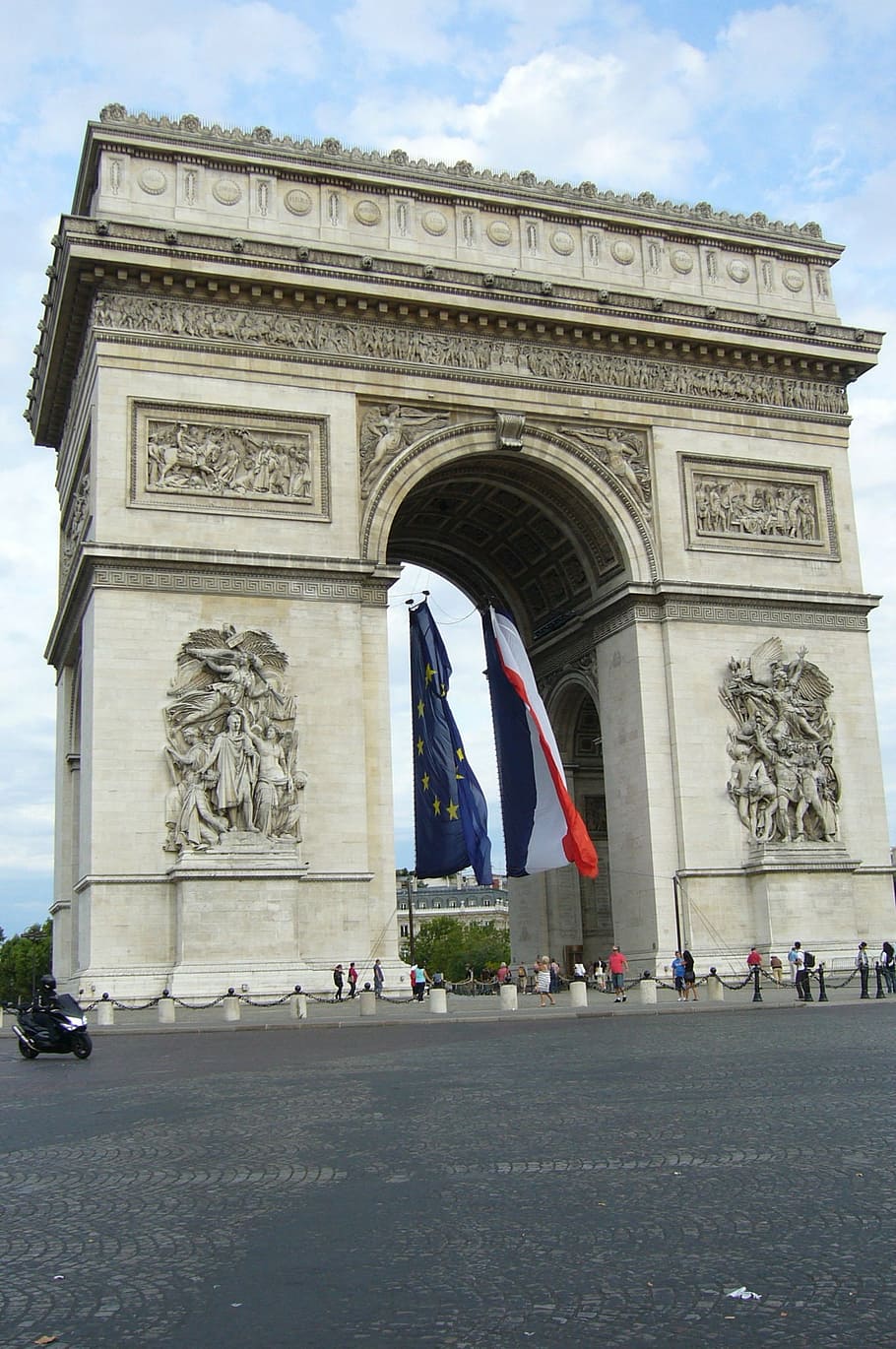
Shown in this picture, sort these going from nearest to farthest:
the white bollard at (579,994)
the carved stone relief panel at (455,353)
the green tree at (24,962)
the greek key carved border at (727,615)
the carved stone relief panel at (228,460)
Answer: the white bollard at (579,994), the carved stone relief panel at (228,460), the carved stone relief panel at (455,353), the greek key carved border at (727,615), the green tree at (24,962)

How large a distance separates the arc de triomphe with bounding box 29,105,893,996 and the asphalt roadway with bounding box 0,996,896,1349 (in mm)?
13665

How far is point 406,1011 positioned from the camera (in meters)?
25.0

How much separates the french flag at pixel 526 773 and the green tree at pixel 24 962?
49.3m

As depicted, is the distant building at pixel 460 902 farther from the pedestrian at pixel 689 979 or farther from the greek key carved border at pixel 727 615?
the pedestrian at pixel 689 979

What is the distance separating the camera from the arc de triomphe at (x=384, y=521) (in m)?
26.7

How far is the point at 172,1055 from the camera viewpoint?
1672cm

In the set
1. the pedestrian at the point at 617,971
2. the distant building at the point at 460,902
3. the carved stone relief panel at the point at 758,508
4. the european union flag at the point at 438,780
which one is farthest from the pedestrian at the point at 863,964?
the distant building at the point at 460,902

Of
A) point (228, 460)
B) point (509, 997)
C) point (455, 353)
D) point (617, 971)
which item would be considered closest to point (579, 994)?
point (509, 997)

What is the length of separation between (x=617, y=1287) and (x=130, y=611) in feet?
76.4

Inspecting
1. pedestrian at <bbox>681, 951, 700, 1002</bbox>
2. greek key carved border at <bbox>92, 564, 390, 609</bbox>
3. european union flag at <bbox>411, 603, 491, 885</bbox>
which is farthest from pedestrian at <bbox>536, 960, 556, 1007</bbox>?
greek key carved border at <bbox>92, 564, 390, 609</bbox>

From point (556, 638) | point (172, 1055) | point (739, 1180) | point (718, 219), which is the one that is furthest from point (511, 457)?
point (739, 1180)

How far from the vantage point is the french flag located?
101ft

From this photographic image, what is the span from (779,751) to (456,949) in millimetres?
72749

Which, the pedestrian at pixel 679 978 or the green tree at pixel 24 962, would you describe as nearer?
the pedestrian at pixel 679 978
